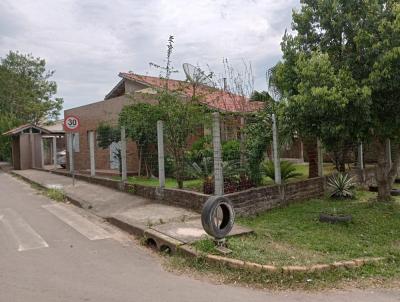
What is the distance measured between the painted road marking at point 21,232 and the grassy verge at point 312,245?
2.65 metres

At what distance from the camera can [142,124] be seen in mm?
11516

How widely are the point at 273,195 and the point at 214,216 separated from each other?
3938 mm

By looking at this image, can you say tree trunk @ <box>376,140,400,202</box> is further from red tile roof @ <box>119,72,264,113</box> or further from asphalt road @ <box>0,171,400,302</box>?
asphalt road @ <box>0,171,400,302</box>

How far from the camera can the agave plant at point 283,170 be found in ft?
33.5

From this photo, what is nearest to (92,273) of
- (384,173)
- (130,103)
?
(384,173)

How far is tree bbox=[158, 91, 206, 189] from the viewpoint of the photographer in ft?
33.8

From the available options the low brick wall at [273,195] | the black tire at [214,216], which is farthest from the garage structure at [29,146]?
the black tire at [214,216]

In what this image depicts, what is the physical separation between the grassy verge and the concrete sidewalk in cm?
67

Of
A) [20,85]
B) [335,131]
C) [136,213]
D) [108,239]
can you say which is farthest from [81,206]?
[20,85]

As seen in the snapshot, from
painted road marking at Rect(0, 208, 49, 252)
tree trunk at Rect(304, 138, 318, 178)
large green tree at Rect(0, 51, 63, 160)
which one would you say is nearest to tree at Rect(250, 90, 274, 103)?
tree trunk at Rect(304, 138, 318, 178)

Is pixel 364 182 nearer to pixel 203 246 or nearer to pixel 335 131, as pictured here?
pixel 335 131

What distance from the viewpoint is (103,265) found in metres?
5.86

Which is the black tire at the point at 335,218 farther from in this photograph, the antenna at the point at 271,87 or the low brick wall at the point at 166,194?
the antenna at the point at 271,87

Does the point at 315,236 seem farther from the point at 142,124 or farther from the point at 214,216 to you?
the point at 142,124
